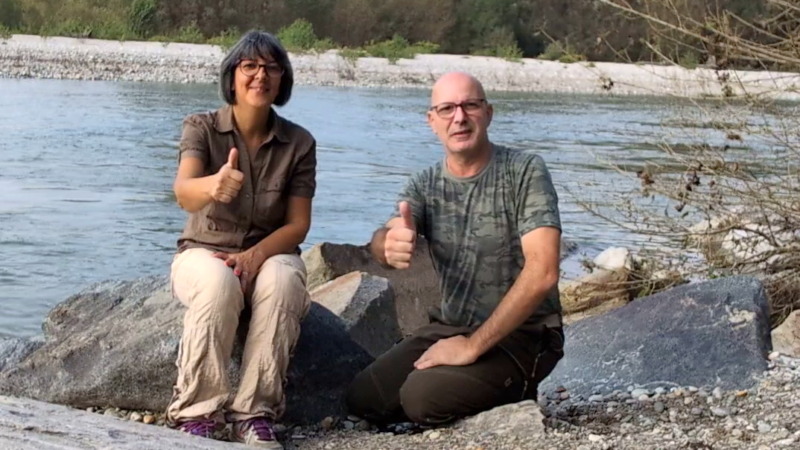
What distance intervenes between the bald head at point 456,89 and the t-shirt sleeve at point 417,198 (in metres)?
0.29

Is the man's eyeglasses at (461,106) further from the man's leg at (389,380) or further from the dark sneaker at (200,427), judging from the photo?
the dark sneaker at (200,427)

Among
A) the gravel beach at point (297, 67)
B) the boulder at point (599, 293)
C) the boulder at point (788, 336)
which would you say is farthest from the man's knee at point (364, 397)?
the gravel beach at point (297, 67)

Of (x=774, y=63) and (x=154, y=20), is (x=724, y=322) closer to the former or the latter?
(x=774, y=63)

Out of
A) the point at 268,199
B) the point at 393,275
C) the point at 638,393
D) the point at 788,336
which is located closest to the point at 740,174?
the point at 788,336

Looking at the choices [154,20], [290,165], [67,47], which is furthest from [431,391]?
[154,20]

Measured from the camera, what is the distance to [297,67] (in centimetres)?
3497

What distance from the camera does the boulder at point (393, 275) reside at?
7.29 metres

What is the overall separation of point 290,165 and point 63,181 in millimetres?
9322

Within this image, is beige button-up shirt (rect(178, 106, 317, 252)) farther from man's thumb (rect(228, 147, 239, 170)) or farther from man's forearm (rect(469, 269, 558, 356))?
man's forearm (rect(469, 269, 558, 356))

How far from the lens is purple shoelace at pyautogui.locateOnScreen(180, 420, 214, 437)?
397 centimetres

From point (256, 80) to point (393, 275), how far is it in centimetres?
358

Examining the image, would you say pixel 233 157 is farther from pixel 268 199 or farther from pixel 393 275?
pixel 393 275

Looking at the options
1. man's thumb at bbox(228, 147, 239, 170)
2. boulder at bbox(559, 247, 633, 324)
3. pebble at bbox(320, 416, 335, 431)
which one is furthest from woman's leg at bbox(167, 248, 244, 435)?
A: boulder at bbox(559, 247, 633, 324)

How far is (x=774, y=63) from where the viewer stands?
674cm
